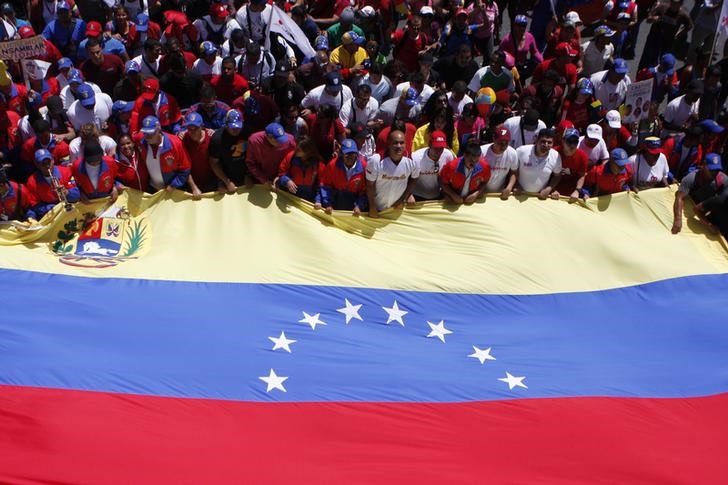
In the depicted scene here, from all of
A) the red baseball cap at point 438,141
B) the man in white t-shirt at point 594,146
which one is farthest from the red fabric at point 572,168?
the red baseball cap at point 438,141

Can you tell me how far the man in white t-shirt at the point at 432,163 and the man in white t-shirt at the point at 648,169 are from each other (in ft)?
7.01

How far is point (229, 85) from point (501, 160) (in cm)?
352

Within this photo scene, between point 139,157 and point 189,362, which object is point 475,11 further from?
point 189,362

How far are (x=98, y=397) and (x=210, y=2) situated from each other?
25.4ft

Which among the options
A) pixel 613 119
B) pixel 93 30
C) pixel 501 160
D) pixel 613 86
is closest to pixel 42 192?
pixel 93 30

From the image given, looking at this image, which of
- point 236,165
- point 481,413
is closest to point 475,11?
point 236,165

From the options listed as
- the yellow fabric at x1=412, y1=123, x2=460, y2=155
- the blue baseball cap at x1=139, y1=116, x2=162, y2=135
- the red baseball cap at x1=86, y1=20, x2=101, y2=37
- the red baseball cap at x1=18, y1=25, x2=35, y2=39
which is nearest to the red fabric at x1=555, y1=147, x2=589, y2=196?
the yellow fabric at x1=412, y1=123, x2=460, y2=155

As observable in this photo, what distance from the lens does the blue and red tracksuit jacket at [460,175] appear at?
9344mm

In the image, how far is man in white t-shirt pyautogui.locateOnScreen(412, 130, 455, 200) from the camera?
944 centimetres

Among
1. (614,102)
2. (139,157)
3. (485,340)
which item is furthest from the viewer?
(614,102)

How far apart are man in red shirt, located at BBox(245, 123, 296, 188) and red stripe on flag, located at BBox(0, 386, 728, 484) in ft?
10.0

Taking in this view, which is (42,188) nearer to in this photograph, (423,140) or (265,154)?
(265,154)

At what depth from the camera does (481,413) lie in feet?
23.8

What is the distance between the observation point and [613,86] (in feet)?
A: 37.6
